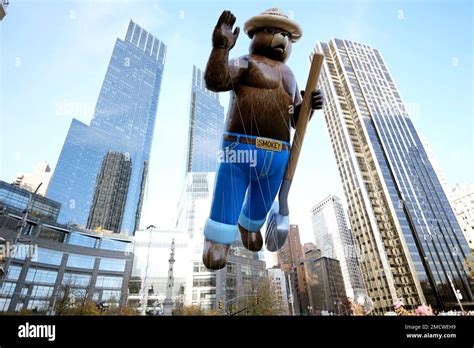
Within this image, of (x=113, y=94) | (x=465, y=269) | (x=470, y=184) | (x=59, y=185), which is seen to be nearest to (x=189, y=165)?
(x=59, y=185)

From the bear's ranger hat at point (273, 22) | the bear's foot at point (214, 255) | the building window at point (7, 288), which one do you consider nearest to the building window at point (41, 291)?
the building window at point (7, 288)

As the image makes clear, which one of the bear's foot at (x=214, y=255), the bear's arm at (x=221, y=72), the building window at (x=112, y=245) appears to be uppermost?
the building window at (x=112, y=245)

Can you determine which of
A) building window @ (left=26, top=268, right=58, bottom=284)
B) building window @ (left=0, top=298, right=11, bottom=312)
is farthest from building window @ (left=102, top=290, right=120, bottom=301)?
building window @ (left=0, top=298, right=11, bottom=312)

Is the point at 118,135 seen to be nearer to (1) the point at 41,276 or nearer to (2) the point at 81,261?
(1) the point at 41,276

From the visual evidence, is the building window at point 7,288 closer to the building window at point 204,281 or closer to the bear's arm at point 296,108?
the building window at point 204,281

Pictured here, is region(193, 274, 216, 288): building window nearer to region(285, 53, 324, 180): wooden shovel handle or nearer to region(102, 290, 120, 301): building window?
region(102, 290, 120, 301): building window

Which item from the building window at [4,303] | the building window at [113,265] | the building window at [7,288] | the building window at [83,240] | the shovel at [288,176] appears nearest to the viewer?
the shovel at [288,176]

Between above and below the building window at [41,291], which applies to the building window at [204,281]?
below

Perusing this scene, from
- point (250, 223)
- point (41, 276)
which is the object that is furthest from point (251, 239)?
point (41, 276)
